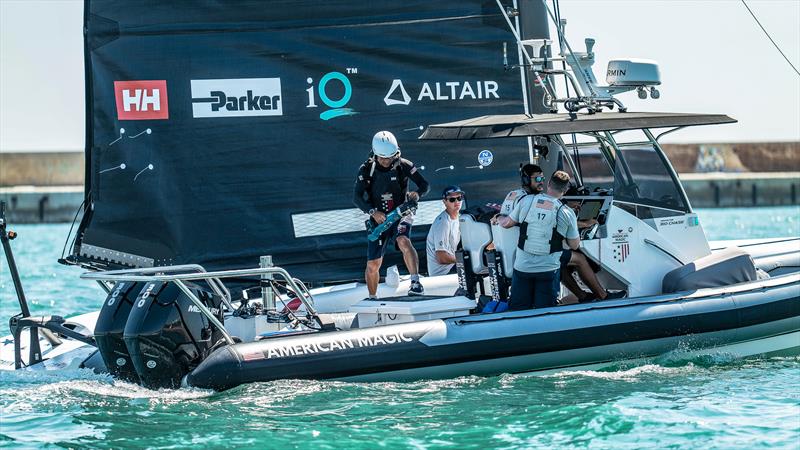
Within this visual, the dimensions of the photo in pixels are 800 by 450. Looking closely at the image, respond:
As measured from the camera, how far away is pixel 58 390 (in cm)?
812

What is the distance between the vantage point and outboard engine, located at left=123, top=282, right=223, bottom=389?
7918 mm

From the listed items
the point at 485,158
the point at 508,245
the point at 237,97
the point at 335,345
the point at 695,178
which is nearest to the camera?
the point at 335,345

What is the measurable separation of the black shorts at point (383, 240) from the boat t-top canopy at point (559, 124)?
3.12 feet

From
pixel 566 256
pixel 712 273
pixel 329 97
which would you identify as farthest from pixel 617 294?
pixel 329 97

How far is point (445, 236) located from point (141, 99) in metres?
2.73

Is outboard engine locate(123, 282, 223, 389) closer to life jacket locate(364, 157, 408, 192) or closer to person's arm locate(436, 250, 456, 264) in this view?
life jacket locate(364, 157, 408, 192)

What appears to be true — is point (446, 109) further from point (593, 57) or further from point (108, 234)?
point (108, 234)

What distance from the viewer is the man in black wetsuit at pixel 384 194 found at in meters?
9.50

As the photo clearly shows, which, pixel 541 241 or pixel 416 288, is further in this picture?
pixel 416 288

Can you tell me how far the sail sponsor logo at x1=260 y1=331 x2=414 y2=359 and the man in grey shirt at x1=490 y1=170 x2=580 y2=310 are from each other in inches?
38.6

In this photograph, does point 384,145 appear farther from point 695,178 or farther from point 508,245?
point 695,178

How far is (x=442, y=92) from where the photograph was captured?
10.7m

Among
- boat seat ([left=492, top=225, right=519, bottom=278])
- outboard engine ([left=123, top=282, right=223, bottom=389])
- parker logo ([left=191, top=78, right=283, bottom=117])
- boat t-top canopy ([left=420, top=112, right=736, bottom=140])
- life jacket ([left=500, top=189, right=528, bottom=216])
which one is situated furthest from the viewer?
parker logo ([left=191, top=78, right=283, bottom=117])

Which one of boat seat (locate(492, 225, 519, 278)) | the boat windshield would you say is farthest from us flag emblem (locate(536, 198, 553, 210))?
the boat windshield
